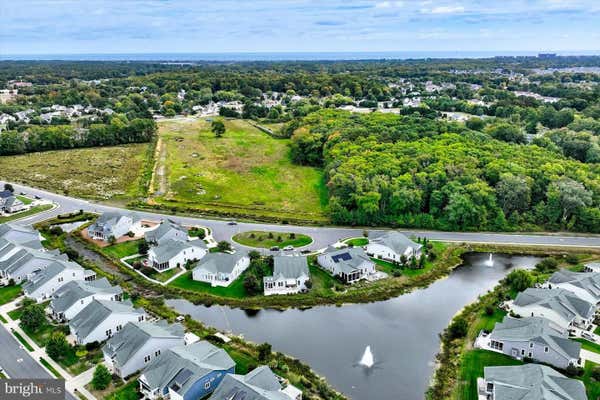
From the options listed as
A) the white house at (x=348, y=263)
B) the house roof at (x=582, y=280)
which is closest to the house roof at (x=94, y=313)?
the white house at (x=348, y=263)

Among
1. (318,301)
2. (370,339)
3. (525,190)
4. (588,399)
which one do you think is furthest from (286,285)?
(525,190)

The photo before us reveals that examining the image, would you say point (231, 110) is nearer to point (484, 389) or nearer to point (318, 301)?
point (318, 301)

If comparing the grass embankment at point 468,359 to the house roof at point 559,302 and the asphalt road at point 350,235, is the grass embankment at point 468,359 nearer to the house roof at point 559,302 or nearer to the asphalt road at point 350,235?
the house roof at point 559,302

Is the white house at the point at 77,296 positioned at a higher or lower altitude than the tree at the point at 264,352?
higher

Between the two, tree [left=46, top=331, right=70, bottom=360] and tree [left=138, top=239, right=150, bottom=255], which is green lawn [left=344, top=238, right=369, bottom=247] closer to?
tree [left=138, top=239, right=150, bottom=255]

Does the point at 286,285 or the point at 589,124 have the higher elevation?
the point at 589,124

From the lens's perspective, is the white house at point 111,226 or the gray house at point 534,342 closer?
the gray house at point 534,342
